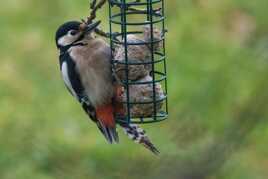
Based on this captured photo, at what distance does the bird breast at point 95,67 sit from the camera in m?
3.97

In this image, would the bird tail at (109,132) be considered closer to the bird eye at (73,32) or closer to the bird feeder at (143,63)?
the bird feeder at (143,63)

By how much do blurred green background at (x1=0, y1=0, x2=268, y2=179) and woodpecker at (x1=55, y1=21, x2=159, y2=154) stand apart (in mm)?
480

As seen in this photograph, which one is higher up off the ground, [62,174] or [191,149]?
[191,149]

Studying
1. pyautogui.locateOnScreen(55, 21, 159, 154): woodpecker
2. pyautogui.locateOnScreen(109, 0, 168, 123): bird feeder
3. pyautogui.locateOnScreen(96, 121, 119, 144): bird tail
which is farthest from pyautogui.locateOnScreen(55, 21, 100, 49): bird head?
→ pyautogui.locateOnScreen(96, 121, 119, 144): bird tail

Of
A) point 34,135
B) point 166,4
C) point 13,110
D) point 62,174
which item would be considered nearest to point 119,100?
point 62,174

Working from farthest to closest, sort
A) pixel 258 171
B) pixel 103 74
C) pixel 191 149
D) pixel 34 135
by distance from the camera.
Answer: pixel 258 171 < pixel 34 135 < pixel 103 74 < pixel 191 149

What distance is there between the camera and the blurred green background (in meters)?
5.69

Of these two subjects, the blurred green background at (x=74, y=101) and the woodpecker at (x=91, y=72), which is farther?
the blurred green background at (x=74, y=101)

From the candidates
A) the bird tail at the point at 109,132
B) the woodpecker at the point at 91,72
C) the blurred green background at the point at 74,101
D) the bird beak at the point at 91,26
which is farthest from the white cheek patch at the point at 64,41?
the blurred green background at the point at 74,101

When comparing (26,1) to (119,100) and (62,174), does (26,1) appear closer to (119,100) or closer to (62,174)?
(119,100)

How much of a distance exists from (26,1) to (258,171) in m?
3.09

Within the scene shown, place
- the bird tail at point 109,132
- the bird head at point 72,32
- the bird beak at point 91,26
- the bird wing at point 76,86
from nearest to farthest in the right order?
1. the bird beak at point 91,26
2. the bird head at point 72,32
3. the bird wing at point 76,86
4. the bird tail at point 109,132

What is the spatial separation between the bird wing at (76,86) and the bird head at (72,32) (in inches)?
3.1

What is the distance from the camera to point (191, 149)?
2.30 meters
